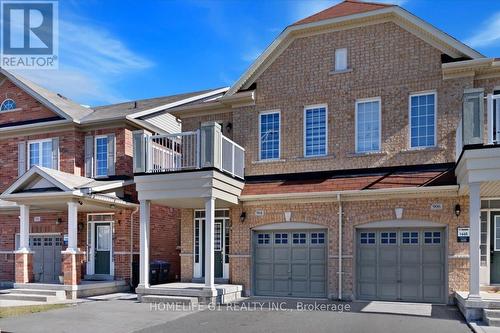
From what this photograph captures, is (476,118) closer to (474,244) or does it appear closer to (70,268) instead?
(474,244)

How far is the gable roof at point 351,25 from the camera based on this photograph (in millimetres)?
13754

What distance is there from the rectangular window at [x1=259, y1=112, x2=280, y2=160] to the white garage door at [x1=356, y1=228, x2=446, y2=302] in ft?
12.6

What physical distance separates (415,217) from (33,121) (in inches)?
593

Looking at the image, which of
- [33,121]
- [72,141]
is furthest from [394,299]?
[33,121]

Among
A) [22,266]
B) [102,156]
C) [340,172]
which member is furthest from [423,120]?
[22,266]

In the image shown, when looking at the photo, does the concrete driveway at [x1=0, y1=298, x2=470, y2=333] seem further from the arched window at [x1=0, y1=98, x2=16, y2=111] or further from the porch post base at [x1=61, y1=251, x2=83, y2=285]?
the arched window at [x1=0, y1=98, x2=16, y2=111]

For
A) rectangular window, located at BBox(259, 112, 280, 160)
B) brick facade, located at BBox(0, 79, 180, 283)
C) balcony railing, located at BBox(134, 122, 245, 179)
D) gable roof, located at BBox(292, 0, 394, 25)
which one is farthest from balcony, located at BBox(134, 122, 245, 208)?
gable roof, located at BBox(292, 0, 394, 25)

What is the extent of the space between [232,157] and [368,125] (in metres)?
4.30

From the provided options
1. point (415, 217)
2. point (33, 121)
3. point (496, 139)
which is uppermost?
point (33, 121)

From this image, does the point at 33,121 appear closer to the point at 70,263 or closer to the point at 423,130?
the point at 70,263

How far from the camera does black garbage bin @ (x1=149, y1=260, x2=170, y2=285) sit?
57.2 feet

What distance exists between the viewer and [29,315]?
1241 centimetres

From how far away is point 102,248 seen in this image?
59.8ft

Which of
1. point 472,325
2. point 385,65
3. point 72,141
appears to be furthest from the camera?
point 72,141
